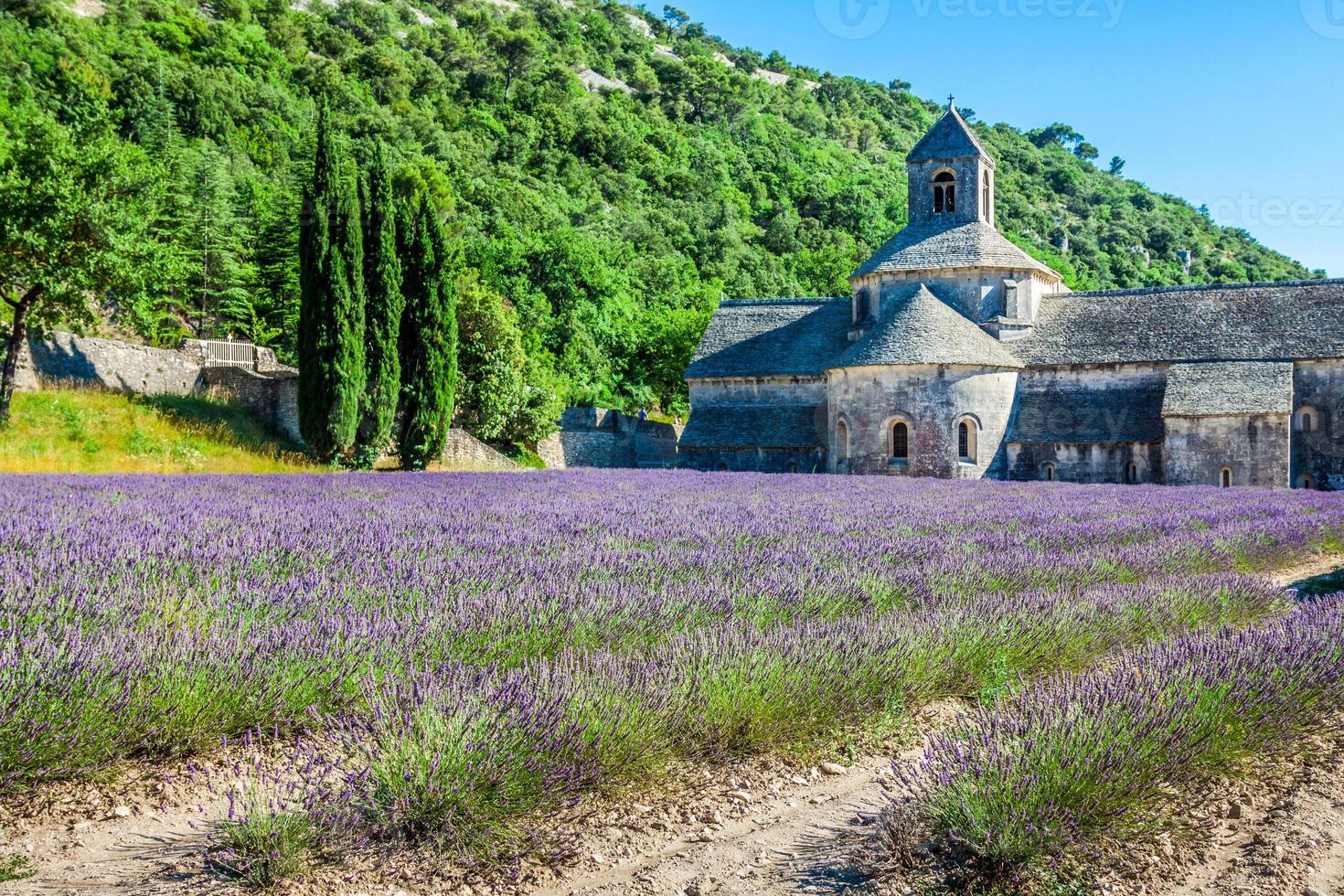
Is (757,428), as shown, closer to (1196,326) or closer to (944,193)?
(944,193)

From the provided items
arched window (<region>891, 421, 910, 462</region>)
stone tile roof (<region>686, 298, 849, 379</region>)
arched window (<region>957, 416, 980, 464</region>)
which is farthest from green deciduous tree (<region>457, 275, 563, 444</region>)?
arched window (<region>957, 416, 980, 464</region>)

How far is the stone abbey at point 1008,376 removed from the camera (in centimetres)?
3178

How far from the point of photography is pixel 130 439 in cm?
2294

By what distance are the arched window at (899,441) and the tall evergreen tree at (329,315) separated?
17459 millimetres

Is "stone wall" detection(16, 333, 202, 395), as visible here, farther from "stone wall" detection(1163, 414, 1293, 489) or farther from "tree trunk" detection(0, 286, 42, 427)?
"stone wall" detection(1163, 414, 1293, 489)

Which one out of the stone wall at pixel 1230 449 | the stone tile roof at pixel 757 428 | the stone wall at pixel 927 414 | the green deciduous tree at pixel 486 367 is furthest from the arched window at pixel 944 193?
the green deciduous tree at pixel 486 367

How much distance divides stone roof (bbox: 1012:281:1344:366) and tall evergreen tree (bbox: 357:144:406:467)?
71.8 ft

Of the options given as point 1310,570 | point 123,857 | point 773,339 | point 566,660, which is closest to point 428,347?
point 773,339

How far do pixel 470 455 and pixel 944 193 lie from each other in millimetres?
22534

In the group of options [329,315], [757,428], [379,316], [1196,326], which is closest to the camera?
[329,315]

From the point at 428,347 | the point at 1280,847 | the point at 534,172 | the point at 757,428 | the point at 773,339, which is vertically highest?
the point at 534,172

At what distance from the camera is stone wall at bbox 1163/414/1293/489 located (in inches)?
1191

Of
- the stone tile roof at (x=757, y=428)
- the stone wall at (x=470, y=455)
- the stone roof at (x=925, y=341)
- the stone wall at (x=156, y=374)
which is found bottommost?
the stone wall at (x=470, y=455)

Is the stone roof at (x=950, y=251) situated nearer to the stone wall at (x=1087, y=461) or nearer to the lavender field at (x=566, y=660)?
the stone wall at (x=1087, y=461)
